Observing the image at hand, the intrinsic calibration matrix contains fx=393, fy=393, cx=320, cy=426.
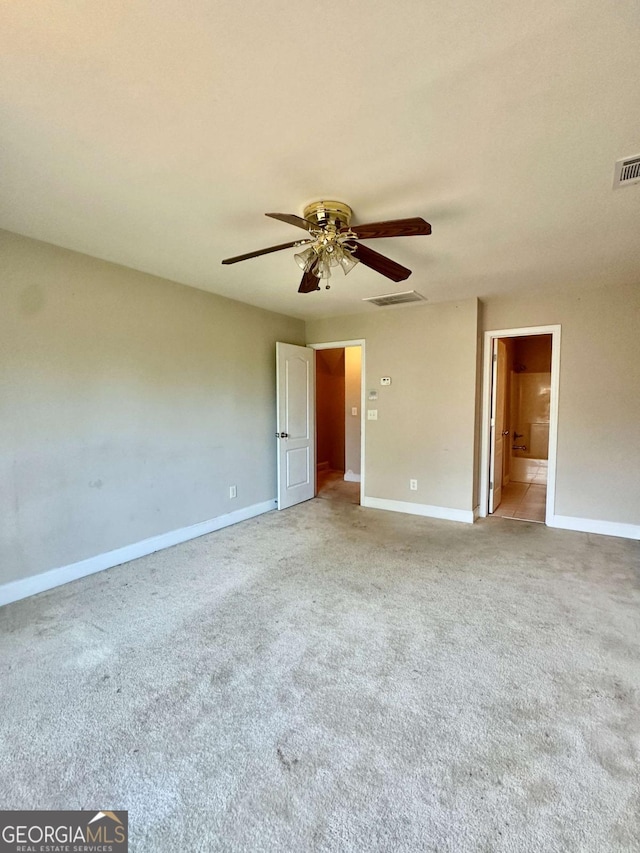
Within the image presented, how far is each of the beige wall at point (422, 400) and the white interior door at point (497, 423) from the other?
0.41m

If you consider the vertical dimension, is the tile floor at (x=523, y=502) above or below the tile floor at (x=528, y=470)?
below

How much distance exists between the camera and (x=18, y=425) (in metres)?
2.68

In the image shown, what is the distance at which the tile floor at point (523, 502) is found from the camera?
4602 millimetres

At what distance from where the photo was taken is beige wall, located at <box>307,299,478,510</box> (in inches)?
170

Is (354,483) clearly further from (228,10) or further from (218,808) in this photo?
(228,10)

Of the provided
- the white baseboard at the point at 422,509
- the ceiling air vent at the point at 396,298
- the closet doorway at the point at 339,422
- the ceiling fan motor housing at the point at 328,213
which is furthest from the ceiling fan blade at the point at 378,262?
the closet doorway at the point at 339,422

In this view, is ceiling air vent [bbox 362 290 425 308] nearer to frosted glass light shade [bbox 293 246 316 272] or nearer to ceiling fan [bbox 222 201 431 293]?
ceiling fan [bbox 222 201 431 293]

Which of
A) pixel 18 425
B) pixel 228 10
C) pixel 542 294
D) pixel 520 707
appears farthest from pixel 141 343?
pixel 542 294

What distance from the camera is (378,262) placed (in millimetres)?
2357

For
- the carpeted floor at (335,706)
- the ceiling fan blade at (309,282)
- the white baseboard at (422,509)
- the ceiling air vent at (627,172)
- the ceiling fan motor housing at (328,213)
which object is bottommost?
the carpeted floor at (335,706)

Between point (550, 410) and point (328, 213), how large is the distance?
330 centimetres

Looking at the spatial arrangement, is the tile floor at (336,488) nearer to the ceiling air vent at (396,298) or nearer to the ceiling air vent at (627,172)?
the ceiling air vent at (396,298)

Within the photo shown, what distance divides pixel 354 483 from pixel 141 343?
13.0ft

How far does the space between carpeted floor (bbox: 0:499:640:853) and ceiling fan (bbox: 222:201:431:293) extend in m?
2.18
